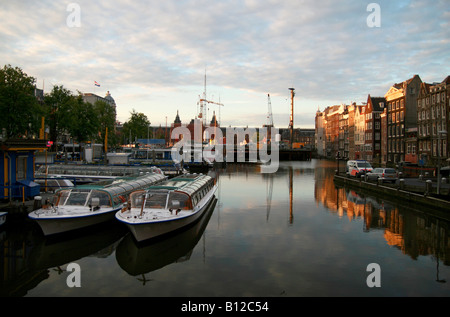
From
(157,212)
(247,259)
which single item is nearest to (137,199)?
(157,212)

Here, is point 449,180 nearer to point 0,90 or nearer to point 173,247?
point 173,247

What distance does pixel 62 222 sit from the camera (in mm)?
20531

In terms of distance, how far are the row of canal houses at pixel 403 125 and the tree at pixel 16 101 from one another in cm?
5108

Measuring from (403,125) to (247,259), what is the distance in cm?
7550

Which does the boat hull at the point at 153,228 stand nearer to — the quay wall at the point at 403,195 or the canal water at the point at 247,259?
the canal water at the point at 247,259

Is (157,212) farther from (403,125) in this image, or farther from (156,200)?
(403,125)

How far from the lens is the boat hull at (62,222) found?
20.1 meters

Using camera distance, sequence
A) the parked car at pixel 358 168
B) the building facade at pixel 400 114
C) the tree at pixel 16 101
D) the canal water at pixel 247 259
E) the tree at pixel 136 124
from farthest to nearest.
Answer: the tree at pixel 136 124
the building facade at pixel 400 114
the parked car at pixel 358 168
the tree at pixel 16 101
the canal water at pixel 247 259

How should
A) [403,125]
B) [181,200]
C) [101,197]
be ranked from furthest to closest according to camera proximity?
[403,125]
[101,197]
[181,200]

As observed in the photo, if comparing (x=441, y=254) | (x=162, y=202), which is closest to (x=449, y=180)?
(x=441, y=254)

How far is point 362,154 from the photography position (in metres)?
112

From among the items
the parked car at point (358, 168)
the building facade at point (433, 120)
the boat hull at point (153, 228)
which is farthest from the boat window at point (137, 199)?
the building facade at point (433, 120)

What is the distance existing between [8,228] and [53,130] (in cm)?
4997

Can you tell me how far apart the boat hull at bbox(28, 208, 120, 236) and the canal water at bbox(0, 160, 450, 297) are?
0.63 meters
